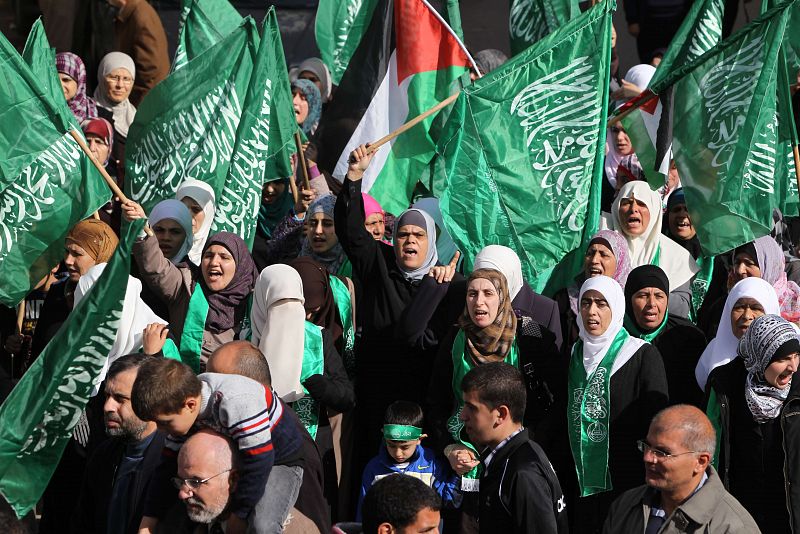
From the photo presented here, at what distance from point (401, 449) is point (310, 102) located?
3.99m

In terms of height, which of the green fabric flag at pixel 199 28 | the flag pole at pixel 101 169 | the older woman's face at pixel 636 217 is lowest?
the older woman's face at pixel 636 217

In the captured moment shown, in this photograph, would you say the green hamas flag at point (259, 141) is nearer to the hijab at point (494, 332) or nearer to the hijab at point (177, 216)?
the hijab at point (177, 216)

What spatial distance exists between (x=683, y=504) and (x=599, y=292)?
5.63 feet

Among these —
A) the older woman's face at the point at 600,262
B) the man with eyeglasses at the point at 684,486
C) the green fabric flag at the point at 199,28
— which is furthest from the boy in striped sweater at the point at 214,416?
the green fabric flag at the point at 199,28

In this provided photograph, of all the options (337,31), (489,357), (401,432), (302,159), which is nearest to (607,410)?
(489,357)

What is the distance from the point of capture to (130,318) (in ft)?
21.2

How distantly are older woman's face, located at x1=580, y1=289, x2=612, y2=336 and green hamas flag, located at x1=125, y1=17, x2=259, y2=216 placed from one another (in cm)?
242

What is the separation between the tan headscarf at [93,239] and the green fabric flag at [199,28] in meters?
2.16

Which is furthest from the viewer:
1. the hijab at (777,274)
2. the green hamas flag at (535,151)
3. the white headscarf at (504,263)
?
the green hamas flag at (535,151)

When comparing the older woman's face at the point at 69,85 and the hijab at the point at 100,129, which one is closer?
the hijab at the point at 100,129

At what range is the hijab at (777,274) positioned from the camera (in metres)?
6.86

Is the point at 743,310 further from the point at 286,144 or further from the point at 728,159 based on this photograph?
the point at 286,144

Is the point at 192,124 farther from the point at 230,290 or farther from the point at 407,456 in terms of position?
the point at 407,456

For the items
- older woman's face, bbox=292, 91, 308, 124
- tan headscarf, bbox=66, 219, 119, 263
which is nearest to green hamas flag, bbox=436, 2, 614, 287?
tan headscarf, bbox=66, 219, 119, 263
